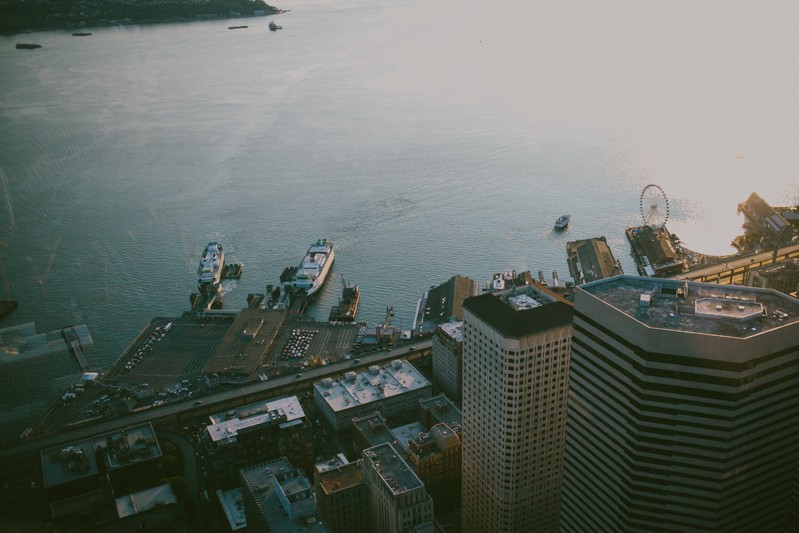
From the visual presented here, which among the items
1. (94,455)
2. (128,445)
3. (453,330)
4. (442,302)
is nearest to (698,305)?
(453,330)

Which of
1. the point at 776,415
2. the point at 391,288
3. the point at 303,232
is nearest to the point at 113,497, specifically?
the point at 776,415

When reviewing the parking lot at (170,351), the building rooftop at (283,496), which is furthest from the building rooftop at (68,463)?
the parking lot at (170,351)

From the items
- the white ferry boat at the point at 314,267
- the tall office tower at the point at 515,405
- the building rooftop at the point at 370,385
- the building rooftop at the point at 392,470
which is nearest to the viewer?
the tall office tower at the point at 515,405

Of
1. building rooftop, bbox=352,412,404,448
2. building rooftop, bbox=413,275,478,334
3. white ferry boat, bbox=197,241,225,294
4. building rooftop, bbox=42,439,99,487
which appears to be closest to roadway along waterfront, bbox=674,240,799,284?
building rooftop, bbox=413,275,478,334

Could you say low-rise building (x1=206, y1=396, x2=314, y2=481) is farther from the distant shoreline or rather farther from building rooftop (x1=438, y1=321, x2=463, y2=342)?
the distant shoreline

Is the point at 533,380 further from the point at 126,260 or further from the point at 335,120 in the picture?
the point at 335,120

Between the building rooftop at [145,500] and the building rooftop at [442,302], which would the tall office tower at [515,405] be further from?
the building rooftop at [442,302]
